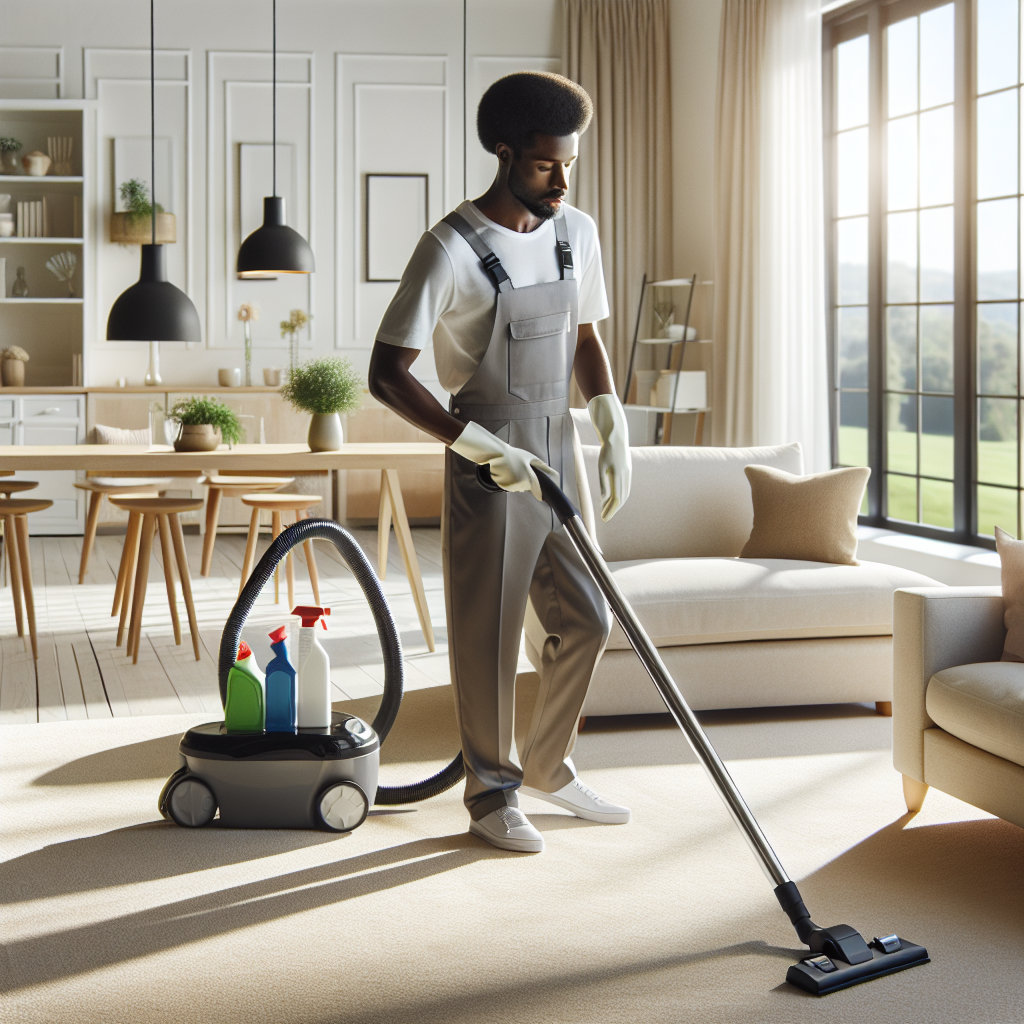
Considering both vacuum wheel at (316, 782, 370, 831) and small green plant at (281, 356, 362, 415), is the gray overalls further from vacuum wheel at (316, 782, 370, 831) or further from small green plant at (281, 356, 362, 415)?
small green plant at (281, 356, 362, 415)

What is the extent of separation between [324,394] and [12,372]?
4029mm

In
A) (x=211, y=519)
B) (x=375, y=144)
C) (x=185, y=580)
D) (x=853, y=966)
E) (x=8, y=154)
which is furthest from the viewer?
(x=375, y=144)

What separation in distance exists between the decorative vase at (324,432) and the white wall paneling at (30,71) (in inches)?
184

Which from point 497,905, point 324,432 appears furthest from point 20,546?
point 497,905

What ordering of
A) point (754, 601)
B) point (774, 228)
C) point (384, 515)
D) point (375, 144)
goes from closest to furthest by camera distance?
1. point (754, 601)
2. point (384, 515)
3. point (774, 228)
4. point (375, 144)

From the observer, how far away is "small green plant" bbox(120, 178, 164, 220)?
7562 millimetres

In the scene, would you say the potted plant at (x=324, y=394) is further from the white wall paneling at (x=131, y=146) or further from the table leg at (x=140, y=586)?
the white wall paneling at (x=131, y=146)

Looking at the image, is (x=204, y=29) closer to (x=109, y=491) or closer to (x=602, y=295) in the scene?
(x=109, y=491)

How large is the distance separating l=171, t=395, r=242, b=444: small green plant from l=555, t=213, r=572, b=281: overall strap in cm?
210

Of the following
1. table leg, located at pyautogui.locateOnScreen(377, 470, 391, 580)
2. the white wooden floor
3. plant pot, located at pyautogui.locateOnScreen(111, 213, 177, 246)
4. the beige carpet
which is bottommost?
the beige carpet

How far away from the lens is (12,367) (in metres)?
7.37

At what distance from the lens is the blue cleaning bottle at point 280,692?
262cm

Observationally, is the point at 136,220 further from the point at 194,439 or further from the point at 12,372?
the point at 194,439

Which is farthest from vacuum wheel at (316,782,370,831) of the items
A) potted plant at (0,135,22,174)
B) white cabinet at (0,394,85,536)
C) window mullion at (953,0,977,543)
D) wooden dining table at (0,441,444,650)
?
potted plant at (0,135,22,174)
